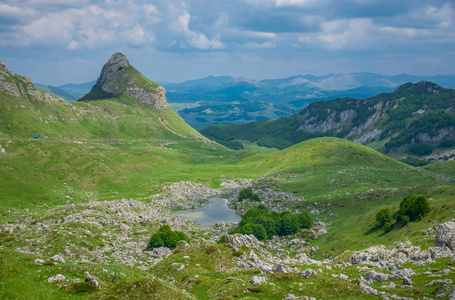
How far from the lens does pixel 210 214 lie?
15788 centimetres

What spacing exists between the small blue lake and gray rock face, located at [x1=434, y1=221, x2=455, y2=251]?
9104 cm

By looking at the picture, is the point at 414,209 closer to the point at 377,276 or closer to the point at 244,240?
the point at 244,240

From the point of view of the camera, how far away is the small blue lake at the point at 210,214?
14774 centimetres

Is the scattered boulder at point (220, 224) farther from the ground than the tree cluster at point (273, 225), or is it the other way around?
the tree cluster at point (273, 225)

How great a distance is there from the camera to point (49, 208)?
128875 millimetres

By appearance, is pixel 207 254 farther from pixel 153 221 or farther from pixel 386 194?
pixel 386 194

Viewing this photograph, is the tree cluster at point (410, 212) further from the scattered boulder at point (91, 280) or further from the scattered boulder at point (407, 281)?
the scattered boulder at point (91, 280)

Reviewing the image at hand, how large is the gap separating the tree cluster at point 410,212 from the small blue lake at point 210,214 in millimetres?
64523

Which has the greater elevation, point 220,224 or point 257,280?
point 257,280

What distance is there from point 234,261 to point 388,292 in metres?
27.9

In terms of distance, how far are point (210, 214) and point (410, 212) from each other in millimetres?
85571

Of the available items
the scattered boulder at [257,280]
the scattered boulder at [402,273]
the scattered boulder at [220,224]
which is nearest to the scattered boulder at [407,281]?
the scattered boulder at [402,273]

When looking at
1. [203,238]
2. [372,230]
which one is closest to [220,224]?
[203,238]

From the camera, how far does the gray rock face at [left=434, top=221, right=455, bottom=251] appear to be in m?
59.6
